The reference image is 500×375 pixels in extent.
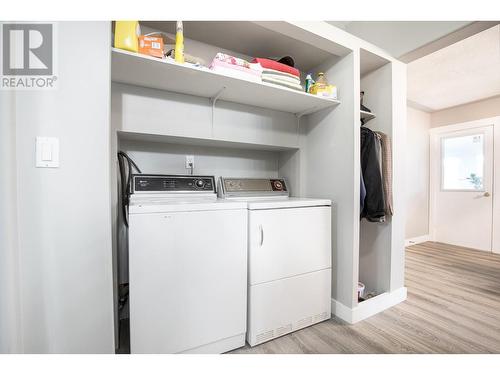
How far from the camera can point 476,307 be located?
6.42 feet

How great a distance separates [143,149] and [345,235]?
5.52 ft

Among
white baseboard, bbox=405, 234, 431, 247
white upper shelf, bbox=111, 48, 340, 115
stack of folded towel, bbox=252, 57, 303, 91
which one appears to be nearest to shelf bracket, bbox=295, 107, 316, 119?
white upper shelf, bbox=111, 48, 340, 115

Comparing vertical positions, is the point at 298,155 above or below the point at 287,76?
below

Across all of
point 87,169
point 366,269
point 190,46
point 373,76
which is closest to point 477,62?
point 373,76

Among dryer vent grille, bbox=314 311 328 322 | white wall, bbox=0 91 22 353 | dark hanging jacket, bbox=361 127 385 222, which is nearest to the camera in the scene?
white wall, bbox=0 91 22 353

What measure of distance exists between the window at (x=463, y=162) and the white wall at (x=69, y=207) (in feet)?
17.3

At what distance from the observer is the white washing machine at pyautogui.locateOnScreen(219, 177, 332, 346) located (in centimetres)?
144

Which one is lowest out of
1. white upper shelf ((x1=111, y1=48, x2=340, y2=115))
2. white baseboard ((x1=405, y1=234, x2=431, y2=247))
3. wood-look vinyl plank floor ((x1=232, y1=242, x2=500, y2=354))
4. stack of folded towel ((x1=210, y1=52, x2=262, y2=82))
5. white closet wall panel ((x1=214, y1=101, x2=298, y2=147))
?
wood-look vinyl plank floor ((x1=232, y1=242, x2=500, y2=354))

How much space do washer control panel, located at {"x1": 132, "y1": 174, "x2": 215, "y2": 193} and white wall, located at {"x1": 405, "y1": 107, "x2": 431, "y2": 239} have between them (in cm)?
386

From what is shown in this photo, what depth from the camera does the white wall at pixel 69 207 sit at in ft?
2.91

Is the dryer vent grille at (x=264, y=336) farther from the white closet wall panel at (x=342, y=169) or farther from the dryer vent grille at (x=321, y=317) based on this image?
the white closet wall panel at (x=342, y=169)

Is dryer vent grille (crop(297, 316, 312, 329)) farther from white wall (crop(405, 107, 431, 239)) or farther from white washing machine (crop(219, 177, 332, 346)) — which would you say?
white wall (crop(405, 107, 431, 239))

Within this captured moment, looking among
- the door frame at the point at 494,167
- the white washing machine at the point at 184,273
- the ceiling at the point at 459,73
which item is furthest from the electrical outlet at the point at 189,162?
the door frame at the point at 494,167
